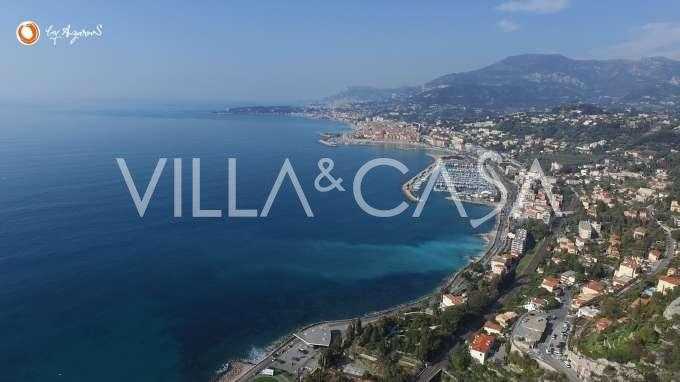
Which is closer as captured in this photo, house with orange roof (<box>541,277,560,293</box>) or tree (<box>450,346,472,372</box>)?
tree (<box>450,346,472,372</box>)

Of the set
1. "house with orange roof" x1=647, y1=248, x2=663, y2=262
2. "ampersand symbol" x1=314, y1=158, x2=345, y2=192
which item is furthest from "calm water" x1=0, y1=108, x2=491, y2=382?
"house with orange roof" x1=647, y1=248, x2=663, y2=262

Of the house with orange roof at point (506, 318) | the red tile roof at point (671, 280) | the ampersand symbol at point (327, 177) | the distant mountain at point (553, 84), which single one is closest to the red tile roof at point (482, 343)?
the house with orange roof at point (506, 318)

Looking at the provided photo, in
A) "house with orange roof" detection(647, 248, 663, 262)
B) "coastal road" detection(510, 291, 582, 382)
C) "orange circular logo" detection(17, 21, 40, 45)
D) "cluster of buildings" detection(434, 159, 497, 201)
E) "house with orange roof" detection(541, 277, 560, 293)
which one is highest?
"orange circular logo" detection(17, 21, 40, 45)

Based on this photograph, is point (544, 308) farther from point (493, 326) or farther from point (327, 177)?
point (327, 177)

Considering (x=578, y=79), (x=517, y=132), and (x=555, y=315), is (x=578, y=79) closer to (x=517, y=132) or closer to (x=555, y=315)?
(x=517, y=132)

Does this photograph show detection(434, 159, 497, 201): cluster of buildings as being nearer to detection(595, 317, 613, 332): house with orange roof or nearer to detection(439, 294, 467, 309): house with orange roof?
detection(439, 294, 467, 309): house with orange roof

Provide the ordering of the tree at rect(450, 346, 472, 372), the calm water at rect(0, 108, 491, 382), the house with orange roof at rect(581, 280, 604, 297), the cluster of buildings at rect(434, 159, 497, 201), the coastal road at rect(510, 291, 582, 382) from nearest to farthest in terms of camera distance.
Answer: the coastal road at rect(510, 291, 582, 382) < the tree at rect(450, 346, 472, 372) < the calm water at rect(0, 108, 491, 382) < the house with orange roof at rect(581, 280, 604, 297) < the cluster of buildings at rect(434, 159, 497, 201)

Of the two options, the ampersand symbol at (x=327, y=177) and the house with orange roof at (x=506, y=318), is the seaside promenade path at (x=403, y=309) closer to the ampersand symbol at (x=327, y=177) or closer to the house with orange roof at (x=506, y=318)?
the house with orange roof at (x=506, y=318)
